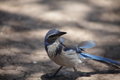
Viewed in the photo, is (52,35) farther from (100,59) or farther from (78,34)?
(78,34)

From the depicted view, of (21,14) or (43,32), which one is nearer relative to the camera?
(43,32)

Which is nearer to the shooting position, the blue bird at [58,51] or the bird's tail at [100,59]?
the blue bird at [58,51]

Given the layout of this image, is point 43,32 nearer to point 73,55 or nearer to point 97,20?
point 97,20

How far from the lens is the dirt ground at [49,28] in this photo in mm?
4352

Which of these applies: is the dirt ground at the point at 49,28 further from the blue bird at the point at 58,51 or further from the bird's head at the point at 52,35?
the bird's head at the point at 52,35

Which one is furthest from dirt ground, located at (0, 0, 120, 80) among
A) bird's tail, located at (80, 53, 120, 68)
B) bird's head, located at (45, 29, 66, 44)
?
bird's head, located at (45, 29, 66, 44)

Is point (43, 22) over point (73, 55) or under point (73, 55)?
over

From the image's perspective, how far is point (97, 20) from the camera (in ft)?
19.2

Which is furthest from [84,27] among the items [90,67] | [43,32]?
[90,67]

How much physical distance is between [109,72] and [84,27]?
1465 mm

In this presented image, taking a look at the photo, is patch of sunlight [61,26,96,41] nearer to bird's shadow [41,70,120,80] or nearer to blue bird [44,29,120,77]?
bird's shadow [41,70,120,80]

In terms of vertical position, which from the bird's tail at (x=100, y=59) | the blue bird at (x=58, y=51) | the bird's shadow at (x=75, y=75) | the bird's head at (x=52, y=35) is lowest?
the bird's shadow at (x=75, y=75)

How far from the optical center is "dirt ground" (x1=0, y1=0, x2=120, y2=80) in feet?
14.3

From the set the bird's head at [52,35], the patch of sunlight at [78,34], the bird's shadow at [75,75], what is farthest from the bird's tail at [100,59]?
the patch of sunlight at [78,34]
